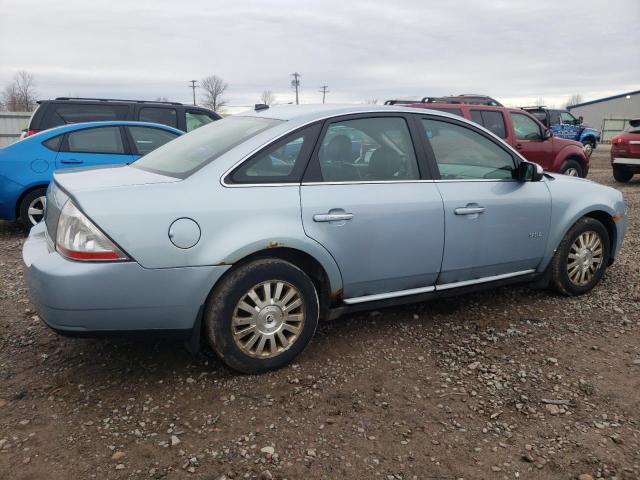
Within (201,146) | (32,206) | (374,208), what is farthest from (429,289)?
(32,206)

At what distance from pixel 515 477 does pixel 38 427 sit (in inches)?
89.2

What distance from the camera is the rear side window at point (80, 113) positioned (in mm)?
8680

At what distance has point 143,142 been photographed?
7.26 metres

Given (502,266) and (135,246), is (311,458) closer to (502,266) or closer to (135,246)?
(135,246)

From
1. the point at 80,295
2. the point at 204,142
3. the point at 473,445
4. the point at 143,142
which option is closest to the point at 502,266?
the point at 473,445

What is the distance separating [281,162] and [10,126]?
62.5 ft

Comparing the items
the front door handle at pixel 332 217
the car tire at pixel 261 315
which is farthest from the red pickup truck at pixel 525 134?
the car tire at pixel 261 315

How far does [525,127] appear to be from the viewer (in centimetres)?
949

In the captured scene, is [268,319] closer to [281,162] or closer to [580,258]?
[281,162]

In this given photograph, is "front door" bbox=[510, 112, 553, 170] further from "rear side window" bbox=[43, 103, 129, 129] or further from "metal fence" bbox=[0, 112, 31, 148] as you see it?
"metal fence" bbox=[0, 112, 31, 148]

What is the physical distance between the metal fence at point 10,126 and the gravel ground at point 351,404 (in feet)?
56.1

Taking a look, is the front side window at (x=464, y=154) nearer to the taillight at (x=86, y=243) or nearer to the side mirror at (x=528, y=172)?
the side mirror at (x=528, y=172)

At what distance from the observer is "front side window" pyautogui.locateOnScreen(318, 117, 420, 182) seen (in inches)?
130

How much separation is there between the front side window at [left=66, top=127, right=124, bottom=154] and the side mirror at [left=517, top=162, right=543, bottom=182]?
205 inches
